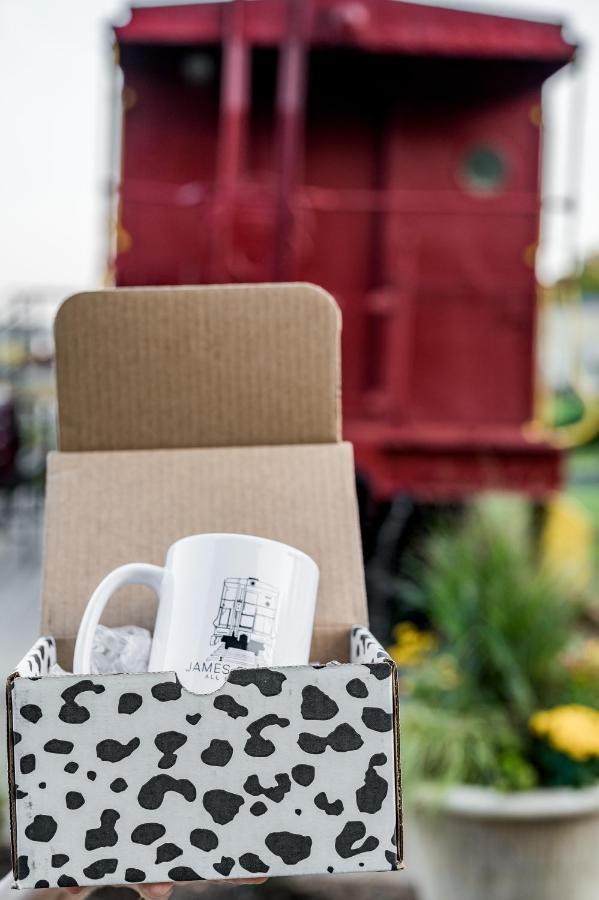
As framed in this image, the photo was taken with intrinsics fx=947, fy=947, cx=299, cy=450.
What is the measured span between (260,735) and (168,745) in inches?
2.6

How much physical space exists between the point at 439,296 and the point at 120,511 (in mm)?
3016

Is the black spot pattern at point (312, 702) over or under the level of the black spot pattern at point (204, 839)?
over

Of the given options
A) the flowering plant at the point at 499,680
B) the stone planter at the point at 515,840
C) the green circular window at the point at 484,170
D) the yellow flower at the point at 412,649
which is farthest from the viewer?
the green circular window at the point at 484,170

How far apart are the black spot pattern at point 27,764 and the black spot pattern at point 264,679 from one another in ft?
0.52

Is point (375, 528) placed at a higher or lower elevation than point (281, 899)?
higher

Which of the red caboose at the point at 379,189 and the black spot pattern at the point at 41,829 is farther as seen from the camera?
the red caboose at the point at 379,189

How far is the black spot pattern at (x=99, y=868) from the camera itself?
68 centimetres

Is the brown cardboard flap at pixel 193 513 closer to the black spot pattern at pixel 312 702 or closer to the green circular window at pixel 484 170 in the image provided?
the black spot pattern at pixel 312 702

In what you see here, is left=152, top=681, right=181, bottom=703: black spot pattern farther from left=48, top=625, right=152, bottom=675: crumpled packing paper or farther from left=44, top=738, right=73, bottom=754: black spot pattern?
left=48, top=625, right=152, bottom=675: crumpled packing paper

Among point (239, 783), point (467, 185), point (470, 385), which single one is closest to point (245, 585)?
point (239, 783)

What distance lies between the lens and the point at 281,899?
2504 mm

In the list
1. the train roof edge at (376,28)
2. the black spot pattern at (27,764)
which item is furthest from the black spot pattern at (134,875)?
the train roof edge at (376,28)

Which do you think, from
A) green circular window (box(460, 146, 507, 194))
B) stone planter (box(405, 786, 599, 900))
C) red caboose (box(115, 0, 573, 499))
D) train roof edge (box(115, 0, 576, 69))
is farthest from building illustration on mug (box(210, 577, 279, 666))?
green circular window (box(460, 146, 507, 194))

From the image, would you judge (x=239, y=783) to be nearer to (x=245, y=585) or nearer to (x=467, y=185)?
(x=245, y=585)
